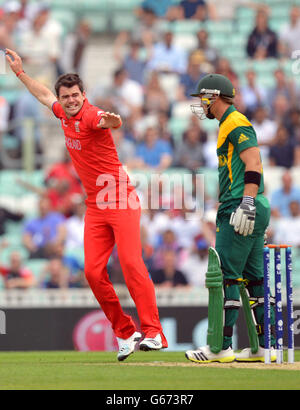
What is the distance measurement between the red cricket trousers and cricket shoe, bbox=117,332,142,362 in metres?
0.16

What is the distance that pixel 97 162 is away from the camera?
7.02m

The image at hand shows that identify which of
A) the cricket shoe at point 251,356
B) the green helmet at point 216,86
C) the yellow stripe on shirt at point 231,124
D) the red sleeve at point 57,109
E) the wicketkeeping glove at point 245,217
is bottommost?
the cricket shoe at point 251,356

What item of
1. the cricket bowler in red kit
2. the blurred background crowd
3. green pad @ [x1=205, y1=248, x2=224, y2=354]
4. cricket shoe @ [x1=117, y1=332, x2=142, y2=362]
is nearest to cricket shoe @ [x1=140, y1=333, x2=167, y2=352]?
the cricket bowler in red kit

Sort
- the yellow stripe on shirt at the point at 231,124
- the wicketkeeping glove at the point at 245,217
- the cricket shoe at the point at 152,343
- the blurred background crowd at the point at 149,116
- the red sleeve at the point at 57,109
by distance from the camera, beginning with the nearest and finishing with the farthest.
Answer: the wicketkeeping glove at the point at 245,217 → the yellow stripe on shirt at the point at 231,124 → the cricket shoe at the point at 152,343 → the red sleeve at the point at 57,109 → the blurred background crowd at the point at 149,116

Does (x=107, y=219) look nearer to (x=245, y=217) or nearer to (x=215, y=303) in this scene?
(x=215, y=303)

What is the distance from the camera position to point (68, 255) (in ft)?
39.8

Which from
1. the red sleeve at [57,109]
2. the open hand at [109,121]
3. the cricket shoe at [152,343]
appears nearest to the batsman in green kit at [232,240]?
the cricket shoe at [152,343]

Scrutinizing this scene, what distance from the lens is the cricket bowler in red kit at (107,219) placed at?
6.91 m

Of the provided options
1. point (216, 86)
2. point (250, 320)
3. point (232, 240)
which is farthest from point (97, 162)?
point (250, 320)

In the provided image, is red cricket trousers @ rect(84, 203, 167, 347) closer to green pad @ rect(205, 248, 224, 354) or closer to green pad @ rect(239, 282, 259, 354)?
green pad @ rect(205, 248, 224, 354)

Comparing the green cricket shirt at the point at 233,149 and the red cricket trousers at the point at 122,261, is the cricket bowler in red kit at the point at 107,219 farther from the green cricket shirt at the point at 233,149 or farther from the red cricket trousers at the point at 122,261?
the green cricket shirt at the point at 233,149

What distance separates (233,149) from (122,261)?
1.15m

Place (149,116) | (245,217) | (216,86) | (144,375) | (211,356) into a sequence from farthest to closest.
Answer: (149,116) → (216,86) → (211,356) → (245,217) → (144,375)

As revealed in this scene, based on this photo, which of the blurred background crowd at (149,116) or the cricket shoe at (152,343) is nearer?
the cricket shoe at (152,343)
